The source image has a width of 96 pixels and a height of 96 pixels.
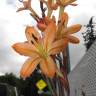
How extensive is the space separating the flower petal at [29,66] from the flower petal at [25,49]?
16 mm

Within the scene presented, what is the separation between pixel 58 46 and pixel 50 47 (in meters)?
0.03

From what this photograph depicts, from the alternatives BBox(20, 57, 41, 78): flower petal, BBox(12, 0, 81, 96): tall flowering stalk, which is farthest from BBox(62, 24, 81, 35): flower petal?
BBox(20, 57, 41, 78): flower petal

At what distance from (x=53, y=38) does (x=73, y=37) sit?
0.06 meters

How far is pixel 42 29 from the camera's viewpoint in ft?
3.77

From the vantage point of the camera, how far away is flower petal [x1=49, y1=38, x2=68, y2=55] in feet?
3.66

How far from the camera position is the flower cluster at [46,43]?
1117 millimetres

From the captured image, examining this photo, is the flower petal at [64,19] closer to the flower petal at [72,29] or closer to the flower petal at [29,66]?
the flower petal at [72,29]

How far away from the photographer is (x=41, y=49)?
116 cm

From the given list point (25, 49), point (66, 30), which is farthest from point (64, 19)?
point (25, 49)

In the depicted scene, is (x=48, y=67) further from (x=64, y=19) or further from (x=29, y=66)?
(x=64, y=19)

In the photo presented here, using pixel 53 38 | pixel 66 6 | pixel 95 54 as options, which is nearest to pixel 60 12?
pixel 66 6

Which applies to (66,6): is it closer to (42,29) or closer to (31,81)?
(42,29)

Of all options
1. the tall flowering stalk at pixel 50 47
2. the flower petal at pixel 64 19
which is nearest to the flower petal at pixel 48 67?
the tall flowering stalk at pixel 50 47

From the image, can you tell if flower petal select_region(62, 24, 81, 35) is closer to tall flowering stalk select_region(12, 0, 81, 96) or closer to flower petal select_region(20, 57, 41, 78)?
tall flowering stalk select_region(12, 0, 81, 96)
